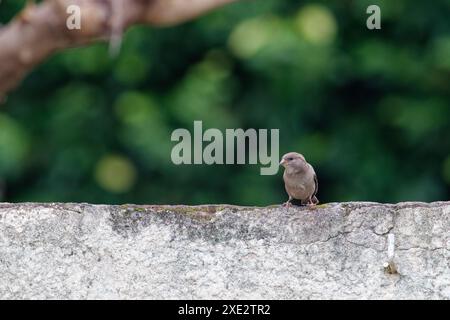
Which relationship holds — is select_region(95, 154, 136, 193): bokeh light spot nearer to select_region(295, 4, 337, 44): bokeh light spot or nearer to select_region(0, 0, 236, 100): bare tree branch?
select_region(295, 4, 337, 44): bokeh light spot

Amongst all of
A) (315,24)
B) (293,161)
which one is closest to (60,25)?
(293,161)

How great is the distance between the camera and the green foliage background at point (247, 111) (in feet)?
27.8

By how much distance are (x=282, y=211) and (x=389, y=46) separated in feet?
15.6

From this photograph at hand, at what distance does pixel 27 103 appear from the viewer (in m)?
9.09

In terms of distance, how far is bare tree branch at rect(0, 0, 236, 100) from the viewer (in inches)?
199

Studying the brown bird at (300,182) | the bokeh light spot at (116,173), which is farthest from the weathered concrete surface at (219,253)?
the bokeh light spot at (116,173)

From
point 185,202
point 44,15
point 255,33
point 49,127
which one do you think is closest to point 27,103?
point 49,127

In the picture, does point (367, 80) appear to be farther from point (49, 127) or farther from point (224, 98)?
point (49, 127)

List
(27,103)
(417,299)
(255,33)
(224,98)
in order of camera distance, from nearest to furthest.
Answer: (417,299)
(255,33)
(224,98)
(27,103)

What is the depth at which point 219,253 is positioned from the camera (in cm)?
408

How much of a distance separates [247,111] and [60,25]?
3.66 meters

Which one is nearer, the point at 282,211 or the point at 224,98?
the point at 282,211

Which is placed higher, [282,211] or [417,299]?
[282,211]

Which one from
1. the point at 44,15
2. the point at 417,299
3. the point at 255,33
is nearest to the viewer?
the point at 417,299
